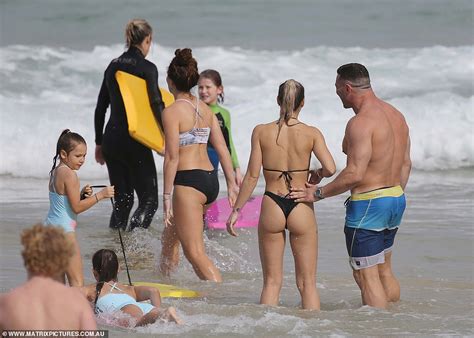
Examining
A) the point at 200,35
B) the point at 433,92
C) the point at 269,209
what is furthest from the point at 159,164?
the point at 200,35

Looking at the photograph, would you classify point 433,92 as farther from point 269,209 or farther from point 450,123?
point 269,209

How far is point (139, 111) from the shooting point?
9.09 metres

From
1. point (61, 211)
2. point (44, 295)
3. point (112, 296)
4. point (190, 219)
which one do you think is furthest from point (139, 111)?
point (44, 295)

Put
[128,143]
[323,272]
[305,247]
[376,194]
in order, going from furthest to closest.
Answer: [128,143] < [323,272] < [305,247] < [376,194]

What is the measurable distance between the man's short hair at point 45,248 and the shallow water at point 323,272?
2.07m

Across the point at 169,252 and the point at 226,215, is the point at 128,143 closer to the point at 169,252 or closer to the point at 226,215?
the point at 226,215

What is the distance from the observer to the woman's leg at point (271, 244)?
6.57m

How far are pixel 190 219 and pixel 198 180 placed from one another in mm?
277

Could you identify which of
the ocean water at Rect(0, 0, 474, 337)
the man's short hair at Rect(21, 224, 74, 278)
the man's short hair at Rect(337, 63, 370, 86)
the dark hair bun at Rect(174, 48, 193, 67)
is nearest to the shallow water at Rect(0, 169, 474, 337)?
the ocean water at Rect(0, 0, 474, 337)

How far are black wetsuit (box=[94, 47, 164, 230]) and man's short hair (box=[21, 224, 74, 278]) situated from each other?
16.7 ft

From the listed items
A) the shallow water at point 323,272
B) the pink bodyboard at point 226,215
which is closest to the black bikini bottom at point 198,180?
the shallow water at point 323,272

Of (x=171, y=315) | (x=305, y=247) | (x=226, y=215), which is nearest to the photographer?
(x=171, y=315)

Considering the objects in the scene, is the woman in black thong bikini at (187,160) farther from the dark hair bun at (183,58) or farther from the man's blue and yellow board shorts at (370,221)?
the man's blue and yellow board shorts at (370,221)

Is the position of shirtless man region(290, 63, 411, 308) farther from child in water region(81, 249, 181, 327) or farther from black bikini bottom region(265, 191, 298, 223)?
child in water region(81, 249, 181, 327)
